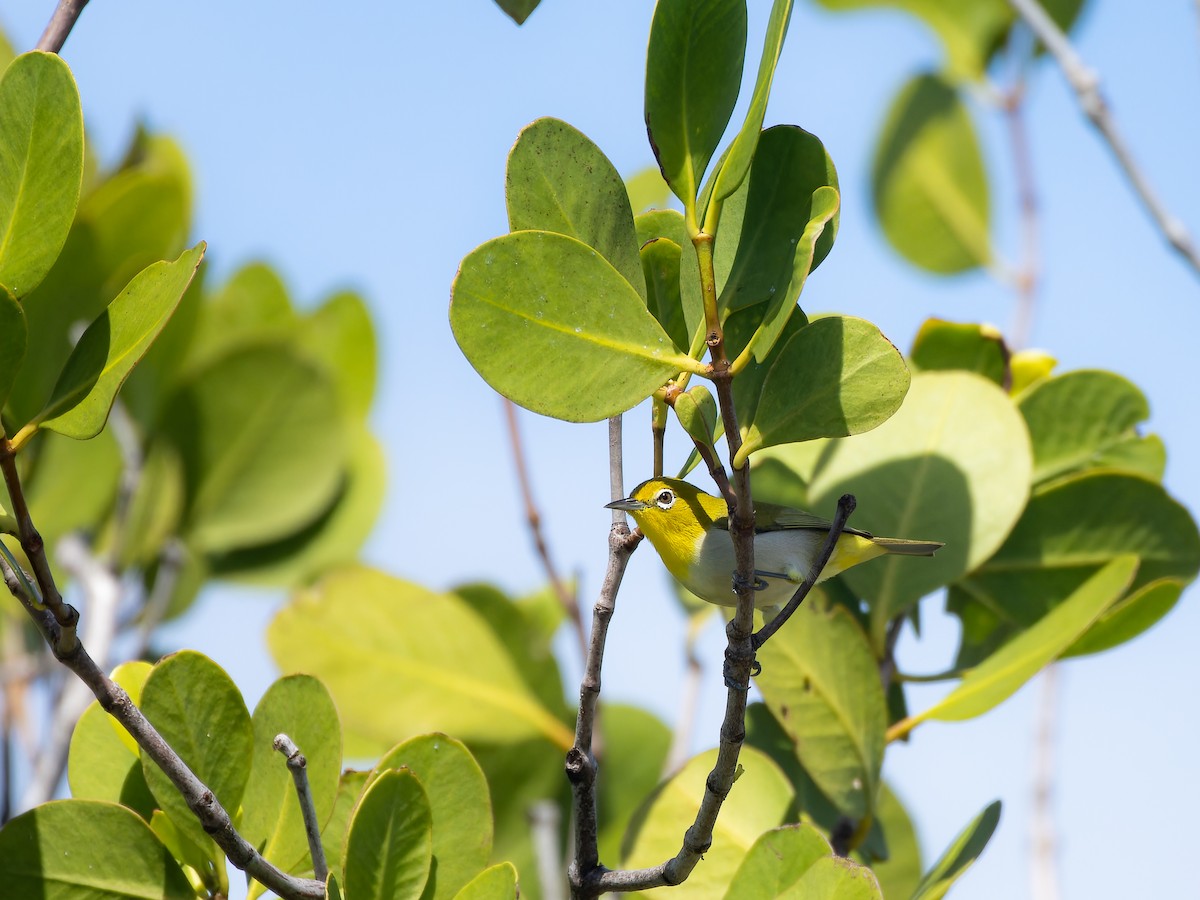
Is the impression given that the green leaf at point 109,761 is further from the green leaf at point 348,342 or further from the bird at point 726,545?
the green leaf at point 348,342

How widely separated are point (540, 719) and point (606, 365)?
1432mm

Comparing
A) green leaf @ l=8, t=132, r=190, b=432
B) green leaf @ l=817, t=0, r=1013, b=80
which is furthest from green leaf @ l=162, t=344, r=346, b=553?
green leaf @ l=817, t=0, r=1013, b=80

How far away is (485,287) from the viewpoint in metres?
1.16

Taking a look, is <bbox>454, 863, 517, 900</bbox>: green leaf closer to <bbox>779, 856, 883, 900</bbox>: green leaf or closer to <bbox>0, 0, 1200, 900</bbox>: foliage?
<bbox>0, 0, 1200, 900</bbox>: foliage

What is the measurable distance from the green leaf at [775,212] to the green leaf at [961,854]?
0.84 m

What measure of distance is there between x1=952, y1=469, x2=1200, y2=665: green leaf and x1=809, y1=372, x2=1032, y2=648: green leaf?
12 centimetres

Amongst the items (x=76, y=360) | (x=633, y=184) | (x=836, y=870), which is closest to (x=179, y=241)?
(x=633, y=184)

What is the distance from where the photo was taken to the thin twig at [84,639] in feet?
8.46

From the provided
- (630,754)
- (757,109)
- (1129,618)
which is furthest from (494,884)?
(630,754)

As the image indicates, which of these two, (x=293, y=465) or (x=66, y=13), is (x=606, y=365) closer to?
(x=66, y=13)

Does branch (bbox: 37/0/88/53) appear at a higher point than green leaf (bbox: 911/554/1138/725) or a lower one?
higher

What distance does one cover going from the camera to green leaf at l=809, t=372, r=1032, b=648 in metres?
2.05

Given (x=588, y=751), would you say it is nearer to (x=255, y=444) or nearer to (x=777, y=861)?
(x=777, y=861)

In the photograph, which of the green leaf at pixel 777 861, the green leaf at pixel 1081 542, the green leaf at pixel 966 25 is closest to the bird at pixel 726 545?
the green leaf at pixel 1081 542
